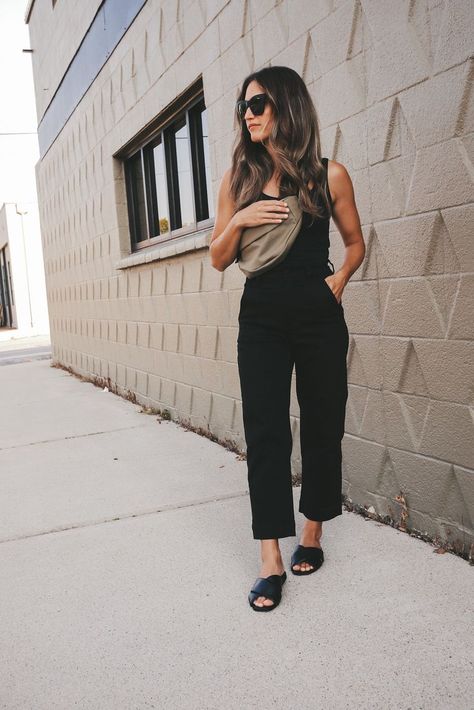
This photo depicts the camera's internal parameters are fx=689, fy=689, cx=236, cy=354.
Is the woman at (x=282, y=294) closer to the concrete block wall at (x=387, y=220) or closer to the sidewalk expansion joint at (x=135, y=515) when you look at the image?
the concrete block wall at (x=387, y=220)

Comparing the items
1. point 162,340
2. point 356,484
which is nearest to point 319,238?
point 356,484

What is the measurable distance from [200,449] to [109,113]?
4077 millimetres

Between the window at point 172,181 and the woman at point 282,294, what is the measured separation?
8.98 feet

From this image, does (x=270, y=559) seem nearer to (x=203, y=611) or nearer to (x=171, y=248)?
(x=203, y=611)

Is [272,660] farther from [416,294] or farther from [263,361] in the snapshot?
[416,294]

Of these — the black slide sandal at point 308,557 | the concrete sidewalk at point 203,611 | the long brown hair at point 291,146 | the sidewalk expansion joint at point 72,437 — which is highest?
the long brown hair at point 291,146

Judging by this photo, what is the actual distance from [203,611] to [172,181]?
4367 millimetres

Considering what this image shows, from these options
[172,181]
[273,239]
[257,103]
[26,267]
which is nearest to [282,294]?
[273,239]

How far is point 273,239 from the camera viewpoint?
2420mm

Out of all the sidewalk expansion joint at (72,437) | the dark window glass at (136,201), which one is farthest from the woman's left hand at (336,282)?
the dark window glass at (136,201)

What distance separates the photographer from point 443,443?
9.33 feet

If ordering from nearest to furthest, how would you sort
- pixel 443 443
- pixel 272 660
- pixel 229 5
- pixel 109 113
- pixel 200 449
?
pixel 272 660 → pixel 443 443 → pixel 229 5 → pixel 200 449 → pixel 109 113

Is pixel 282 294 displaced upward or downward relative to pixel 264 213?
downward

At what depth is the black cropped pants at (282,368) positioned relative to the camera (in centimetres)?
250
